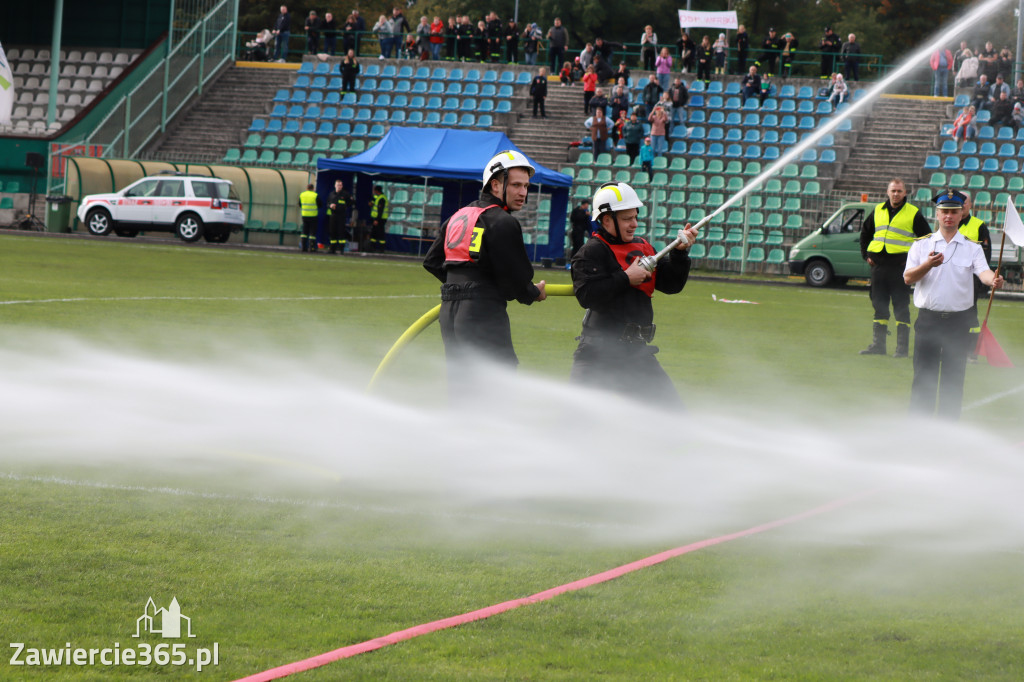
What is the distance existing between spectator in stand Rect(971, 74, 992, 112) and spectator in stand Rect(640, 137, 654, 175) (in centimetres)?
949

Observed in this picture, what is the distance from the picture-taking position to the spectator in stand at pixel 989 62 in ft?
120

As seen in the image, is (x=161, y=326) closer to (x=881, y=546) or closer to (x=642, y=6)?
(x=881, y=546)

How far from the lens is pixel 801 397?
11.6 m

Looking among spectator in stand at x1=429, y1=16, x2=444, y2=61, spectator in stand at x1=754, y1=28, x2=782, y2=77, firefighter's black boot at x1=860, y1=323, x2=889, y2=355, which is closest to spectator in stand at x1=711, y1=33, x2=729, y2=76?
spectator in stand at x1=754, y1=28, x2=782, y2=77

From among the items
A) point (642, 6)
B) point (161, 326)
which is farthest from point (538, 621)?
point (642, 6)

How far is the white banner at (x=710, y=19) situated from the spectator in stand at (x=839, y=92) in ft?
12.6

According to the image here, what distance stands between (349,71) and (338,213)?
11174 millimetres

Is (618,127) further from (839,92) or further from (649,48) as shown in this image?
(839,92)

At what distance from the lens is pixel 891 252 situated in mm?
15203

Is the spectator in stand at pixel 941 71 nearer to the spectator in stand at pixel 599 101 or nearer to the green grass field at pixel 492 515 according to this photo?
the spectator in stand at pixel 599 101

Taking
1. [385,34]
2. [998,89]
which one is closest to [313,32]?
[385,34]

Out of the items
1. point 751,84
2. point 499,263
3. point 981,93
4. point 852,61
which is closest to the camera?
point 499,263

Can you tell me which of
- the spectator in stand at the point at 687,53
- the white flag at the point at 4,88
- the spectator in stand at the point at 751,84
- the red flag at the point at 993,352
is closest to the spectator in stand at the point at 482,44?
the spectator in stand at the point at 687,53

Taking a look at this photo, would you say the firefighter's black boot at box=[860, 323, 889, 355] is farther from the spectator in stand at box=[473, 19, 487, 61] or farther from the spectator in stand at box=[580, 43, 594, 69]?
the spectator in stand at box=[473, 19, 487, 61]
